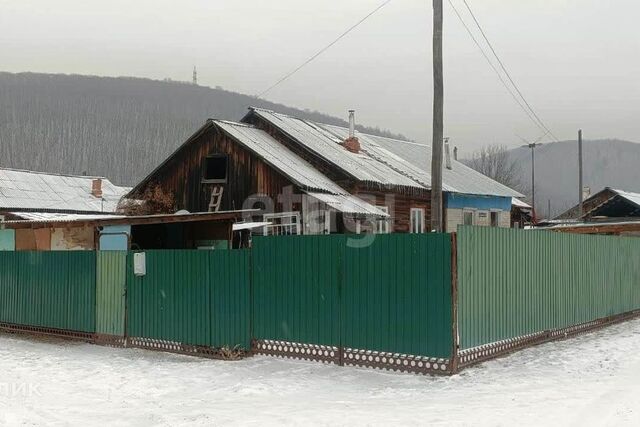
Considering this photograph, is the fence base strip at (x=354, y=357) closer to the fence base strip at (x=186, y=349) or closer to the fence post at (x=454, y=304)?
the fence post at (x=454, y=304)

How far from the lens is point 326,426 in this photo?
7.23 metres

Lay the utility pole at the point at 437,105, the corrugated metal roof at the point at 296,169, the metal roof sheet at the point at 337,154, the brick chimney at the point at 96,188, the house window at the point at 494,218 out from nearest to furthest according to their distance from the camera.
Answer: the utility pole at the point at 437,105 → the corrugated metal roof at the point at 296,169 → the metal roof sheet at the point at 337,154 → the house window at the point at 494,218 → the brick chimney at the point at 96,188

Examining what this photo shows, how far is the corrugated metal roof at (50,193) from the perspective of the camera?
122 feet

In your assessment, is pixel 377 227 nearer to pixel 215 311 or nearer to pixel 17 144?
pixel 215 311

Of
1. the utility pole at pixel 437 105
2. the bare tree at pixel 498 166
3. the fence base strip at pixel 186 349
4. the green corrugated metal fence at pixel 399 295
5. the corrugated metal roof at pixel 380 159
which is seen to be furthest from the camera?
the bare tree at pixel 498 166

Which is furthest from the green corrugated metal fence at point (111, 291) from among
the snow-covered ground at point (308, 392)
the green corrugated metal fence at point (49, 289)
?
the snow-covered ground at point (308, 392)

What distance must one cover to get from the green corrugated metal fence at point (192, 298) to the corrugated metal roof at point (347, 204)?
813 centimetres

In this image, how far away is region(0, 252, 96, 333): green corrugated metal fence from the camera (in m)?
13.5

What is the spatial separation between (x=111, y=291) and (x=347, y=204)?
30.7 feet

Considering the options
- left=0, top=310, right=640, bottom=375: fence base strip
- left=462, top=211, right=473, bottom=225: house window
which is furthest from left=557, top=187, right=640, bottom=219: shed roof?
left=0, top=310, right=640, bottom=375: fence base strip

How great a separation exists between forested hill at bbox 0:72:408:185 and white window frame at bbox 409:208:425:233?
61.6 meters

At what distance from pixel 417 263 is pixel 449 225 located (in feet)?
59.9

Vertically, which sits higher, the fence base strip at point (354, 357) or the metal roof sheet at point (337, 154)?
the metal roof sheet at point (337, 154)

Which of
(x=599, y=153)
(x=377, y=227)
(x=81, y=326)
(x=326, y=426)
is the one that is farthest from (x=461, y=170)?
(x=599, y=153)
